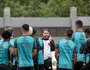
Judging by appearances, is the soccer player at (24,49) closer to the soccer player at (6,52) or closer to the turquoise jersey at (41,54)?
the soccer player at (6,52)

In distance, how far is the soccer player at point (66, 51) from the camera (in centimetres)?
1166

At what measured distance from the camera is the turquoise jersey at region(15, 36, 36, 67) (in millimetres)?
10922

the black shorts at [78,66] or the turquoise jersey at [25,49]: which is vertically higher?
A: the turquoise jersey at [25,49]

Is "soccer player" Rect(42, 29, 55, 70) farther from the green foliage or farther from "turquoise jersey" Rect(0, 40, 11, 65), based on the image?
the green foliage

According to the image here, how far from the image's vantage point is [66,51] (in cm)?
1173

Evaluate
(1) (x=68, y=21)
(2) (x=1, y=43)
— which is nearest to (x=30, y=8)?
(1) (x=68, y=21)

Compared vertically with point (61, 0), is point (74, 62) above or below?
below

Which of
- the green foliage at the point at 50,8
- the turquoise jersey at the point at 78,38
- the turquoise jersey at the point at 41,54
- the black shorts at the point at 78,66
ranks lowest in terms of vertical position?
the black shorts at the point at 78,66

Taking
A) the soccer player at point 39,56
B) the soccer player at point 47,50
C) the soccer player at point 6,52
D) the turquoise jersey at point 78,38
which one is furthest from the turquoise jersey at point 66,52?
the soccer player at point 47,50

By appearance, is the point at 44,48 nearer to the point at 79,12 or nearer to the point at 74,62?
the point at 74,62

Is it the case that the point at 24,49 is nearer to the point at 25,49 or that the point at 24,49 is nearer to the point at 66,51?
the point at 25,49

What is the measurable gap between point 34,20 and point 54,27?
1580mm

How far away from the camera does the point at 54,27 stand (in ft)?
99.1

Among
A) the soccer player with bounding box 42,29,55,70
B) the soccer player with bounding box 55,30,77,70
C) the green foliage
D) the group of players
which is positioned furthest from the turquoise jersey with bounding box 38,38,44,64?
the green foliage
